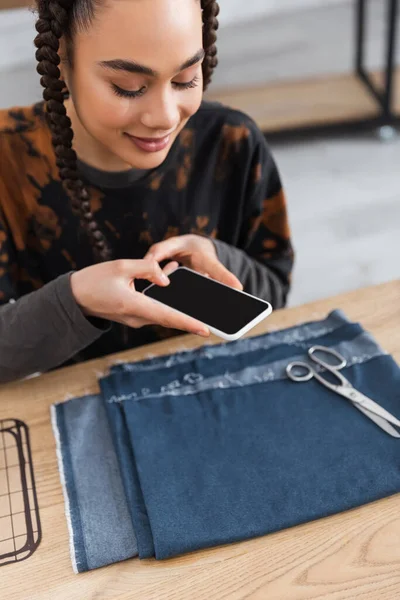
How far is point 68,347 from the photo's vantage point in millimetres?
827

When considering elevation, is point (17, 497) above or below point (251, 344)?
below

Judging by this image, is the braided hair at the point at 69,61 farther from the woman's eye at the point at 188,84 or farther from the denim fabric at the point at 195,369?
the denim fabric at the point at 195,369

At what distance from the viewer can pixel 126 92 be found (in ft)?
2.36

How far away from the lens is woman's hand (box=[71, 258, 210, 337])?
29.0 inches

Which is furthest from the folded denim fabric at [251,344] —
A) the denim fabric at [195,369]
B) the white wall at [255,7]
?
the white wall at [255,7]

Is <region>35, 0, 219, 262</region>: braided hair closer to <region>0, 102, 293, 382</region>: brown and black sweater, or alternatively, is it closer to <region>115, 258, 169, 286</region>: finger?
<region>0, 102, 293, 382</region>: brown and black sweater

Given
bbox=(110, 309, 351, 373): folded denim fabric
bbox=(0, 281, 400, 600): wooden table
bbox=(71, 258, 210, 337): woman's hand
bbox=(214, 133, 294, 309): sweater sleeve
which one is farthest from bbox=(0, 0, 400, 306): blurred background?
bbox=(0, 281, 400, 600): wooden table

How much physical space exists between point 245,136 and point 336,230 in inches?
47.9

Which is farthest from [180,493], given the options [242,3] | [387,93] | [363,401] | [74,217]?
[242,3]

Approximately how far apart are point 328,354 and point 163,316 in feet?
0.68

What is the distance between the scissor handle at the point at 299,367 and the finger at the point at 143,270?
17cm

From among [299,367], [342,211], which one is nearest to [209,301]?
[299,367]

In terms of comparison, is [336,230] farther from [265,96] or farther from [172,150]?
[172,150]

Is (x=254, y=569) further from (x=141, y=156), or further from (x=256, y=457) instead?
(x=141, y=156)
